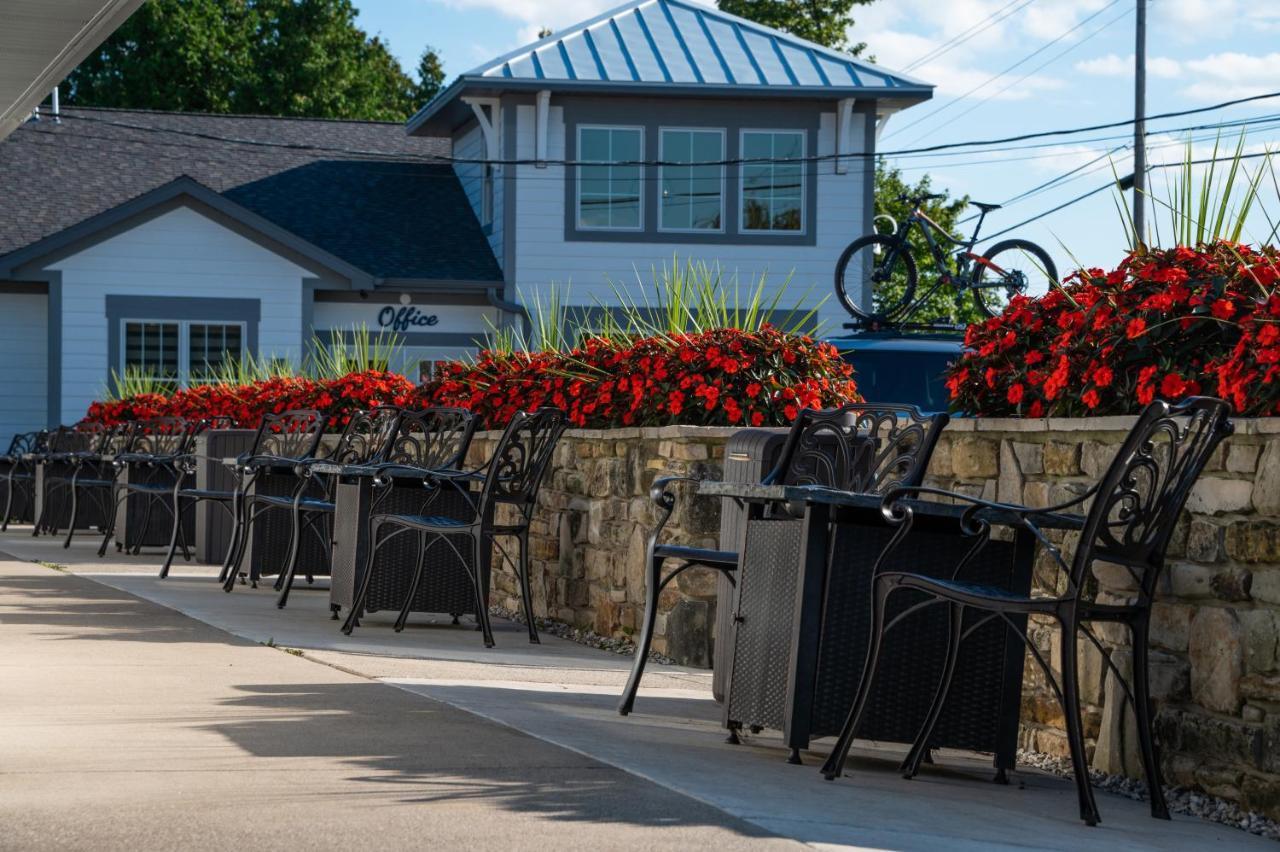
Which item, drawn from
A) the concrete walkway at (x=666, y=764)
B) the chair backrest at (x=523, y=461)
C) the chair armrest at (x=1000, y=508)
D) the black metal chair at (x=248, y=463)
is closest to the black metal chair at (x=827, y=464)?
the concrete walkway at (x=666, y=764)

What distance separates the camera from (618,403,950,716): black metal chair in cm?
614

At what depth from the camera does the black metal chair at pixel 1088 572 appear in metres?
4.75

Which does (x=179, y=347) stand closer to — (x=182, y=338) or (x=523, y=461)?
(x=182, y=338)

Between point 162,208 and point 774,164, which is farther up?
point 774,164

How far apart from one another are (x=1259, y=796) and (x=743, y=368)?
13.5 ft

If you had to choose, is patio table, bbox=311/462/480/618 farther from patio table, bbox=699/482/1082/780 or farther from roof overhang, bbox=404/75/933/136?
roof overhang, bbox=404/75/933/136

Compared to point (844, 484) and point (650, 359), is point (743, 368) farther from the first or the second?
point (844, 484)

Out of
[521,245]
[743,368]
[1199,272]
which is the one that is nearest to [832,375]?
[743,368]

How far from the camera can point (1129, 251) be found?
6371 millimetres

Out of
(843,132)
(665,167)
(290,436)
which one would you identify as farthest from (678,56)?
(290,436)

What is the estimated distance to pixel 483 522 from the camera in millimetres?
8648

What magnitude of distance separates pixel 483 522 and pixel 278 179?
71.8 feet

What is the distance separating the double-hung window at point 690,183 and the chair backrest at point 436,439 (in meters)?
16.6

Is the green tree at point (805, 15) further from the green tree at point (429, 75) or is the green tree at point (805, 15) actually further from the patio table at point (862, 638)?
the patio table at point (862, 638)
